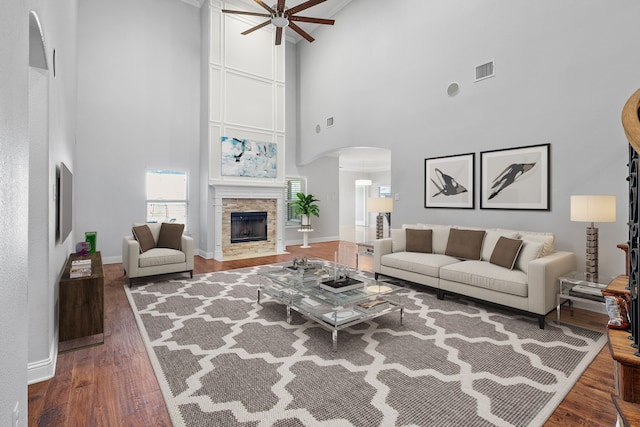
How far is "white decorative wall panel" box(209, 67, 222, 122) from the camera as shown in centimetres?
657

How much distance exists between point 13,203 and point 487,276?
3.81m

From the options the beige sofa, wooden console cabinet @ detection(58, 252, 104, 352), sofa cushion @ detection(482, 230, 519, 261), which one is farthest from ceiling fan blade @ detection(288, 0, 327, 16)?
wooden console cabinet @ detection(58, 252, 104, 352)

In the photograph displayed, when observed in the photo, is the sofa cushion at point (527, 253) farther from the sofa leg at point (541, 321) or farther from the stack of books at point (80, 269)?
the stack of books at point (80, 269)

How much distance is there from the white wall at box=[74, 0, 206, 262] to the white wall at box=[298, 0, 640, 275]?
3.40 metres

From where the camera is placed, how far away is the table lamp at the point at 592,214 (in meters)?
3.14

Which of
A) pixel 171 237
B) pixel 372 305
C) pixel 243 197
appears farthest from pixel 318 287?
pixel 243 197

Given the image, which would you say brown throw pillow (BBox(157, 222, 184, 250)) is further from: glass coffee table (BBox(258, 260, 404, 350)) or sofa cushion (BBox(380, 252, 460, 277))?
sofa cushion (BBox(380, 252, 460, 277))

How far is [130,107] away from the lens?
6.31m

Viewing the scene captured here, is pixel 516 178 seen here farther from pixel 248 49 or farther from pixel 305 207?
pixel 248 49

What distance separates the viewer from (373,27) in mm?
6363

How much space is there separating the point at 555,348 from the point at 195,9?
28.2ft

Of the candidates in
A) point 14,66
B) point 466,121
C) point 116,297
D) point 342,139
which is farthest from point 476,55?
point 116,297

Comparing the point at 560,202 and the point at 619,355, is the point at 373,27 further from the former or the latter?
the point at 619,355

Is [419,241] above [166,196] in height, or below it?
below
